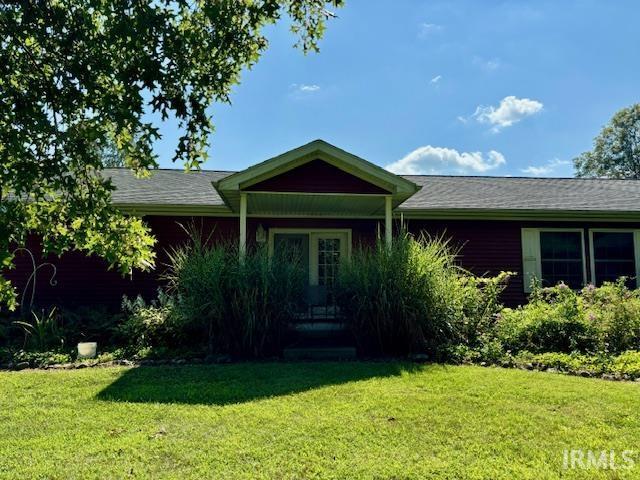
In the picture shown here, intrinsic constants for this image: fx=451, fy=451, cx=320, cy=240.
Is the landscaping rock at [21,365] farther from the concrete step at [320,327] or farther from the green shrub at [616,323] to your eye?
the green shrub at [616,323]

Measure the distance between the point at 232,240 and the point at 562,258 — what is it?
28.0 ft

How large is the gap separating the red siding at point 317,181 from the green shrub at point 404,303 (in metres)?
1.72

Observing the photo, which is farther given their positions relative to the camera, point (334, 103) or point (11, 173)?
point (334, 103)

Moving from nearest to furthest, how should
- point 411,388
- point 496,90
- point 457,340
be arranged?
point 411,388 < point 457,340 < point 496,90

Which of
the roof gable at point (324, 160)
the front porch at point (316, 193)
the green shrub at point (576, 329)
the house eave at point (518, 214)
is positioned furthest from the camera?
the house eave at point (518, 214)

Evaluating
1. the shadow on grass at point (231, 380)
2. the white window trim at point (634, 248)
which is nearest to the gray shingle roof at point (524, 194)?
the white window trim at point (634, 248)

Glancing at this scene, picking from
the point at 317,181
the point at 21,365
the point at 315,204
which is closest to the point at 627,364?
the point at 317,181

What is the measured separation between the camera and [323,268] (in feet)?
38.4

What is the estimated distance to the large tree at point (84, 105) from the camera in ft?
9.44

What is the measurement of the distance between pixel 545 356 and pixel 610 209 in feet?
22.2

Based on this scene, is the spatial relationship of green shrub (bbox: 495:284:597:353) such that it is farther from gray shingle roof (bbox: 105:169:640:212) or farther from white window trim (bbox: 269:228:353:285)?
white window trim (bbox: 269:228:353:285)

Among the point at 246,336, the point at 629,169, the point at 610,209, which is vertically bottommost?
the point at 246,336

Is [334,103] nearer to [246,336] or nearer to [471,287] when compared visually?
[471,287]

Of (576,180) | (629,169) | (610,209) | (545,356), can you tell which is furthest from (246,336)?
(629,169)
